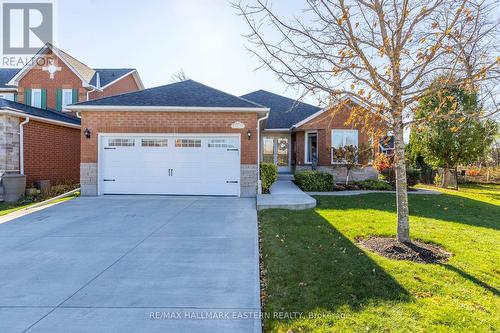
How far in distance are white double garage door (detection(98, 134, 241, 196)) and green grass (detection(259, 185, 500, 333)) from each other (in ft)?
14.0

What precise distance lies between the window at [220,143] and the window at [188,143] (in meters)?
0.47

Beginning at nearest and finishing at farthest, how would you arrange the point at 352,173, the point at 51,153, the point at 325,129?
the point at 51,153 → the point at 352,173 → the point at 325,129

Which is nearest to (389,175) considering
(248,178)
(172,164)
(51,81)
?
(248,178)

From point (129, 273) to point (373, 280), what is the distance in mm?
3607

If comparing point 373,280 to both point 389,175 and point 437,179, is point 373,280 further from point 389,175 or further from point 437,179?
point 437,179

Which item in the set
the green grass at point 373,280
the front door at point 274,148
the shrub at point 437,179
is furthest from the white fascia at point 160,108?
the shrub at point 437,179

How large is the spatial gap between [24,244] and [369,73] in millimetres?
7604

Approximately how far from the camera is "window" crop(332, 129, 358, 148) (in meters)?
16.5

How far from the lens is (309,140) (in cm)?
1762

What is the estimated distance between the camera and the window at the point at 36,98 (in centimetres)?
1852

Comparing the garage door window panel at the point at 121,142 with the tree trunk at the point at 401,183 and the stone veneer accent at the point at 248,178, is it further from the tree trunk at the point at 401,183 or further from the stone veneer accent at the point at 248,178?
the tree trunk at the point at 401,183

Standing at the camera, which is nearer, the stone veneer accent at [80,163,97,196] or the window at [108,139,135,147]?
the stone veneer accent at [80,163,97,196]

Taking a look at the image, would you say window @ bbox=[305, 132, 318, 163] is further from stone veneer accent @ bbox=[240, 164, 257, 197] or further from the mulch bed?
the mulch bed

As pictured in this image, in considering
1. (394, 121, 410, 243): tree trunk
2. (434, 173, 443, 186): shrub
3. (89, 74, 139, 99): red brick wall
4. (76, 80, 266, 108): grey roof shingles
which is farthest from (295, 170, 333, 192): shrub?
(89, 74, 139, 99): red brick wall
